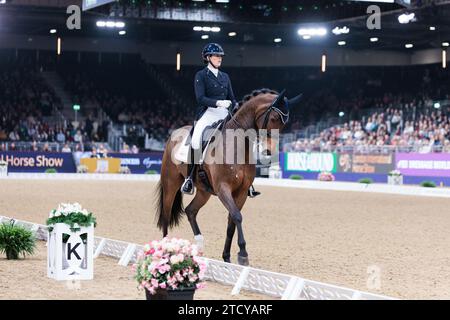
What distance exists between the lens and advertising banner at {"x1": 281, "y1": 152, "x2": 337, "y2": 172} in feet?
106

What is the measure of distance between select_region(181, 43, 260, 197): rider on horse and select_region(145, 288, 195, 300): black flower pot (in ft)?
10.5

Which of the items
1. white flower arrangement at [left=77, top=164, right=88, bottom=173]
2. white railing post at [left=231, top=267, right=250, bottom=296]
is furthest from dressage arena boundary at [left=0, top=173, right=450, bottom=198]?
white railing post at [left=231, top=267, right=250, bottom=296]

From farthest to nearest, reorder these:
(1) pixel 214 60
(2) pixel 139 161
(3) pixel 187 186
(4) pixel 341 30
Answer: (2) pixel 139 161 < (4) pixel 341 30 < (3) pixel 187 186 < (1) pixel 214 60

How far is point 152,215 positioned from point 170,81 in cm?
3073

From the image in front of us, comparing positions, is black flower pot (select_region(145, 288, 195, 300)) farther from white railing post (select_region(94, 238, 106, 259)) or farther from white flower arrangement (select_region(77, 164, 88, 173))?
white flower arrangement (select_region(77, 164, 88, 173))

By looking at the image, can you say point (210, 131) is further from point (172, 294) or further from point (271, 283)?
point (172, 294)

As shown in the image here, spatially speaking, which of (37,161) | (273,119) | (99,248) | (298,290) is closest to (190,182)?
(99,248)

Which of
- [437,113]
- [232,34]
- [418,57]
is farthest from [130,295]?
[418,57]

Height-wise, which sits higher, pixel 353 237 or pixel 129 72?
pixel 129 72

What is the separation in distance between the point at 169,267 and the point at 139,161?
101 feet

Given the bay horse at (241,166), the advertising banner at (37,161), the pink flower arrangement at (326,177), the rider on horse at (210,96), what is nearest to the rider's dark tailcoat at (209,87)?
the rider on horse at (210,96)

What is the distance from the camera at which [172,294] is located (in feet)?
20.0
